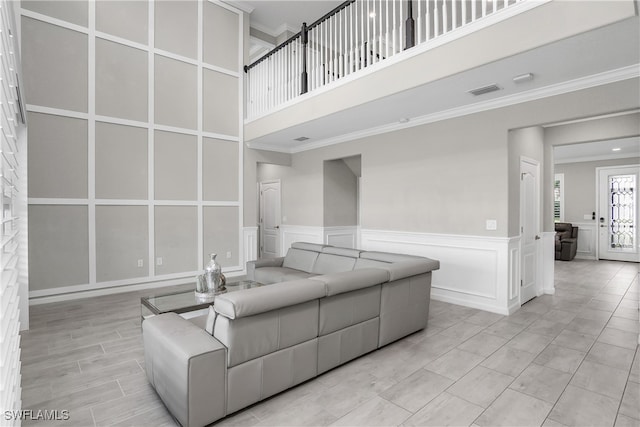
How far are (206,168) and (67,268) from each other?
2644 millimetres

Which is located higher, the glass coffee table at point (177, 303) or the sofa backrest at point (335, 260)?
the sofa backrest at point (335, 260)

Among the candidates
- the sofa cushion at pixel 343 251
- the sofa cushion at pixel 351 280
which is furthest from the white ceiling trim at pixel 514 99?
the sofa cushion at pixel 351 280

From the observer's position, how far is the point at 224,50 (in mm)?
6391

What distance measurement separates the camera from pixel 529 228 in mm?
4863

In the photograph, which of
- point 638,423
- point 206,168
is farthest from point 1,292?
point 206,168

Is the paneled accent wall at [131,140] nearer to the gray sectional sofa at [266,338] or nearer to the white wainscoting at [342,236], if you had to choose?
the white wainscoting at [342,236]

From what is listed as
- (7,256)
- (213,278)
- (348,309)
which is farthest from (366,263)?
(7,256)

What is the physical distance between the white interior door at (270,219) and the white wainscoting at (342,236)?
1.61 meters

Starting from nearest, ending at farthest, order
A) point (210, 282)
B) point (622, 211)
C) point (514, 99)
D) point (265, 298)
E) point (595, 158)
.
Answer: point (265, 298), point (210, 282), point (514, 99), point (622, 211), point (595, 158)

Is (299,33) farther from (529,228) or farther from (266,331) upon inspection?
(266,331)

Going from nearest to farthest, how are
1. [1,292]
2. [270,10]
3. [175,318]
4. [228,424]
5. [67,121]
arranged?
[1,292]
[228,424]
[175,318]
[67,121]
[270,10]

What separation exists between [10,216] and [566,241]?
10.4m

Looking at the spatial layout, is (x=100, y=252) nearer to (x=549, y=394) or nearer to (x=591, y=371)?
(x=549, y=394)

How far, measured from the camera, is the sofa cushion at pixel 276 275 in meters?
4.49
